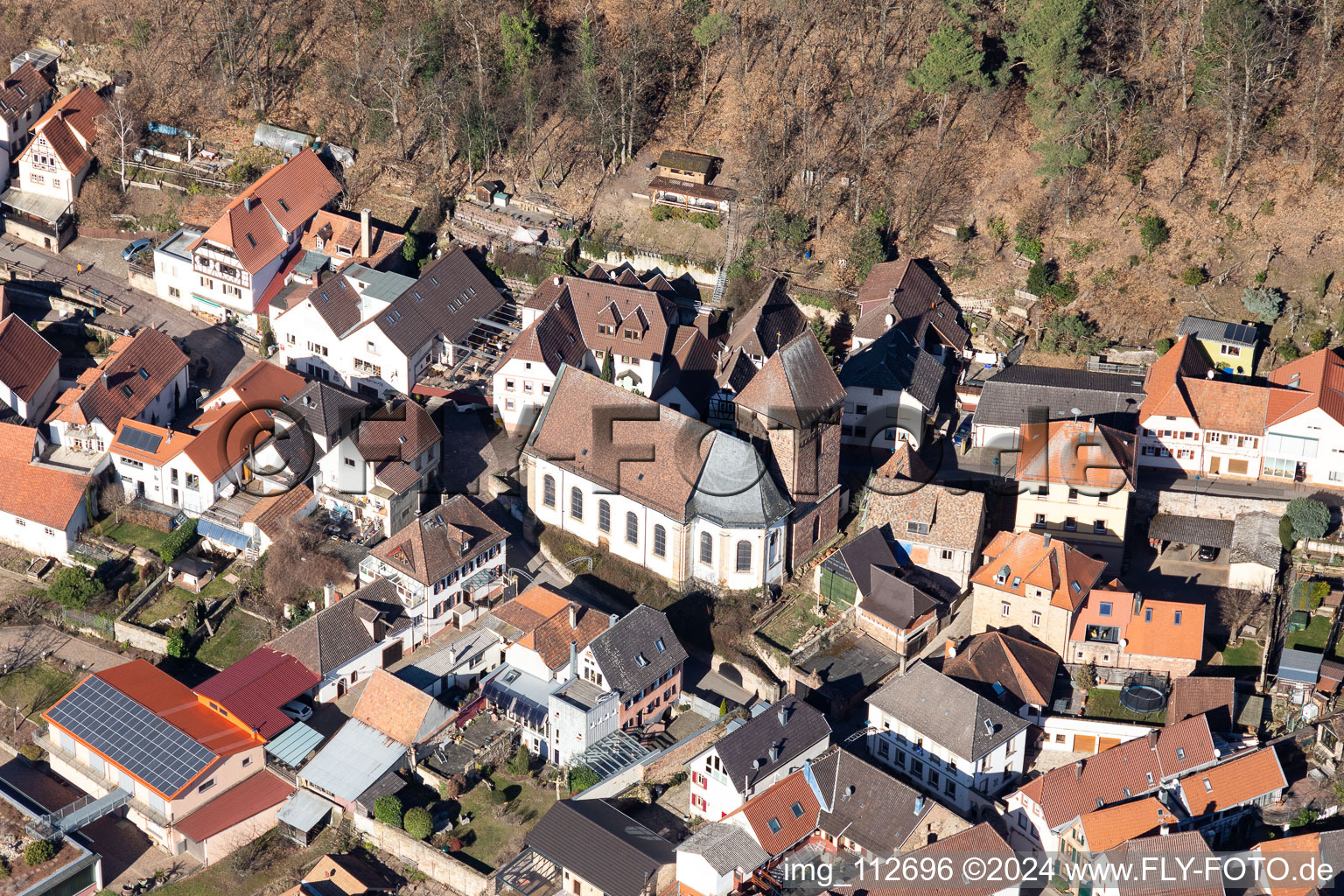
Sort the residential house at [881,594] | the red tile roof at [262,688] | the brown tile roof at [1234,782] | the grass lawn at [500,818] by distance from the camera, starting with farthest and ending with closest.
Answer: the residential house at [881,594] < the red tile roof at [262,688] < the grass lawn at [500,818] < the brown tile roof at [1234,782]

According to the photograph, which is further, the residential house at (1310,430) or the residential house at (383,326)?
the residential house at (383,326)

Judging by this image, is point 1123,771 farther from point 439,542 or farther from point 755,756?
point 439,542

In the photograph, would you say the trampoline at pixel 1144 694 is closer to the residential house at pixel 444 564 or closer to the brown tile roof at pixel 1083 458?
the brown tile roof at pixel 1083 458

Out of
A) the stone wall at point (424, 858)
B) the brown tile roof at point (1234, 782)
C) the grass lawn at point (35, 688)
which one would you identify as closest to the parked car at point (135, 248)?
the grass lawn at point (35, 688)

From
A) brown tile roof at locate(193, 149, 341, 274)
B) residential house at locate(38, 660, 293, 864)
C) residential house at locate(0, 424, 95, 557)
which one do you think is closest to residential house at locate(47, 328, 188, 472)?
residential house at locate(0, 424, 95, 557)

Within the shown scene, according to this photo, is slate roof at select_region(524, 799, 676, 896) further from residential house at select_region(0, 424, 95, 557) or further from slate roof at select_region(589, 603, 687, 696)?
residential house at select_region(0, 424, 95, 557)

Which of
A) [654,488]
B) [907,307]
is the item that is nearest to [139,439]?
[654,488]
